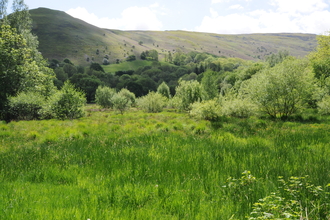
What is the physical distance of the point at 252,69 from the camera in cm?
6806

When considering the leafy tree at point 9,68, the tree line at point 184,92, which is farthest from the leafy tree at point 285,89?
the leafy tree at point 9,68

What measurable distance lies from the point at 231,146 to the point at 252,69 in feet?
227

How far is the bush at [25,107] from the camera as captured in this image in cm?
2320

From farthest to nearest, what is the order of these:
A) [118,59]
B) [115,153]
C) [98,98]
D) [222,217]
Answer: [118,59] → [98,98] → [115,153] → [222,217]

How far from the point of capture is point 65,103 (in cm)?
2436

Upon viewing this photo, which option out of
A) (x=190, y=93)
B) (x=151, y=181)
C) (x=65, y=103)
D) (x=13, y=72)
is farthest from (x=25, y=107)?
(x=151, y=181)

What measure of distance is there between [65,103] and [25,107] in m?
4.83

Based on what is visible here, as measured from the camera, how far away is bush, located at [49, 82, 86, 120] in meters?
24.0

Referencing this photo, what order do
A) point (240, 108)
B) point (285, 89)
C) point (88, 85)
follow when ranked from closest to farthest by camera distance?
1. point (285, 89)
2. point (240, 108)
3. point (88, 85)

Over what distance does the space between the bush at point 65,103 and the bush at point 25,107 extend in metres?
1.84

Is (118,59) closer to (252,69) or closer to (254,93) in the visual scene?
(252,69)

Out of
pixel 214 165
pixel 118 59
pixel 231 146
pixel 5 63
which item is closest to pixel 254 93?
pixel 231 146

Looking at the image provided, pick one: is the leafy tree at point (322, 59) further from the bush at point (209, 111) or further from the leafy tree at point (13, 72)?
the leafy tree at point (13, 72)

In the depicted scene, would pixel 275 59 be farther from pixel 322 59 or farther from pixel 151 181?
pixel 151 181
